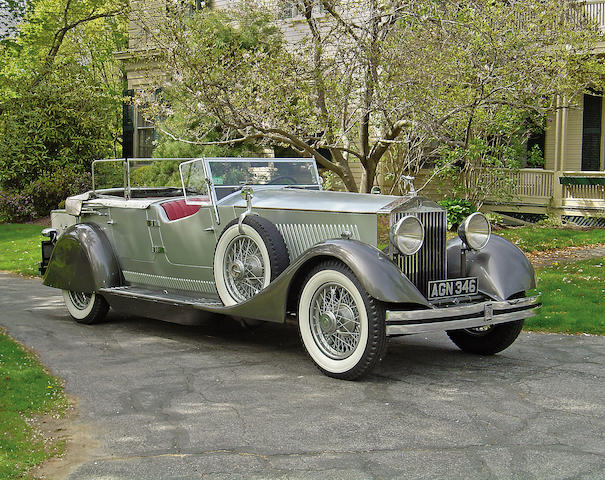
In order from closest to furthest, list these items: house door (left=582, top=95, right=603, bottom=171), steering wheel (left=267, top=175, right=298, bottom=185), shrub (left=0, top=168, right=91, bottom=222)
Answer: steering wheel (left=267, top=175, right=298, bottom=185) < house door (left=582, top=95, right=603, bottom=171) < shrub (left=0, top=168, right=91, bottom=222)

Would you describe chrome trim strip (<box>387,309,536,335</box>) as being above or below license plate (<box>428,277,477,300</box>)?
below

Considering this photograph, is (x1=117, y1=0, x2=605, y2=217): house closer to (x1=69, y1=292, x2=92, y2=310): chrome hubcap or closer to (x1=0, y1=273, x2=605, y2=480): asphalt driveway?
(x1=69, y1=292, x2=92, y2=310): chrome hubcap

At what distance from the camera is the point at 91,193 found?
8469mm

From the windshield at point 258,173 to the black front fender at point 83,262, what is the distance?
1627 millimetres

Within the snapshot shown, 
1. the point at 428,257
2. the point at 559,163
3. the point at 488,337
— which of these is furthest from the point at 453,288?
the point at 559,163

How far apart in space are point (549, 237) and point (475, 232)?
8874 mm

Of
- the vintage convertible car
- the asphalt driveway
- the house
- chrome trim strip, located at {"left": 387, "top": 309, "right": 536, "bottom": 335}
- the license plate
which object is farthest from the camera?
the house

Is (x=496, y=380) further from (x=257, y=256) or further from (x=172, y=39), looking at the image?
(x=172, y=39)

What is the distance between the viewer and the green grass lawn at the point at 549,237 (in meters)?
13.4

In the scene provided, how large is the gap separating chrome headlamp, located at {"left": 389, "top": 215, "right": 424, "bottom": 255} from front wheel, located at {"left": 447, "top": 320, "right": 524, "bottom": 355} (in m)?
1.16

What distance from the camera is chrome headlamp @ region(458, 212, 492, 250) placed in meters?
6.05

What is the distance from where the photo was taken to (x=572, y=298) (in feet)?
28.7

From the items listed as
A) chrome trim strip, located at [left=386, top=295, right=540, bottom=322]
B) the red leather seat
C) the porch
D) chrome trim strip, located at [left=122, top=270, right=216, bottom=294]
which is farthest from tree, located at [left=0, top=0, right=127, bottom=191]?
chrome trim strip, located at [left=386, top=295, right=540, bottom=322]

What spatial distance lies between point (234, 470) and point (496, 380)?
7.99 ft
